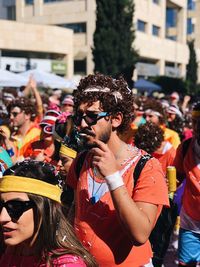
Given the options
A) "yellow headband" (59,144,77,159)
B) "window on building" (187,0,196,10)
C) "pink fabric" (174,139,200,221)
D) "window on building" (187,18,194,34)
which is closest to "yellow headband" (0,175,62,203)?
"yellow headband" (59,144,77,159)

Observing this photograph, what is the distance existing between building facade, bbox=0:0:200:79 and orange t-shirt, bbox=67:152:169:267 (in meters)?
37.3

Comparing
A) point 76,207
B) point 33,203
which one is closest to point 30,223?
point 33,203

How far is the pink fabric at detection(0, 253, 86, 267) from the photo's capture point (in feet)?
6.51

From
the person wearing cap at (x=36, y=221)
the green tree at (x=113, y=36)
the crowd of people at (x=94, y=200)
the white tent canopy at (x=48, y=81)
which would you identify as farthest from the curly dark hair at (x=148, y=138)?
the green tree at (x=113, y=36)

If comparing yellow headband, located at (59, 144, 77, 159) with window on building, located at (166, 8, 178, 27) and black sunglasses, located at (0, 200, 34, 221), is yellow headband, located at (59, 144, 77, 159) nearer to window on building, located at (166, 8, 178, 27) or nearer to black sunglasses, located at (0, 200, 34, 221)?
black sunglasses, located at (0, 200, 34, 221)

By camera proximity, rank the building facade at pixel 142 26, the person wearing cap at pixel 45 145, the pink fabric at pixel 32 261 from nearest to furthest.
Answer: the pink fabric at pixel 32 261
the person wearing cap at pixel 45 145
the building facade at pixel 142 26

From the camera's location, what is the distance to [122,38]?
36.2 m

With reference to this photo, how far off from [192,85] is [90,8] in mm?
12869

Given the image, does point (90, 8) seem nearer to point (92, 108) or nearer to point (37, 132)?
point (37, 132)

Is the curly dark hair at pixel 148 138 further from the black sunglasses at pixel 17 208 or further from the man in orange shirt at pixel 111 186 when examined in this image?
the black sunglasses at pixel 17 208

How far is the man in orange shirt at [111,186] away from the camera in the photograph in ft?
7.14

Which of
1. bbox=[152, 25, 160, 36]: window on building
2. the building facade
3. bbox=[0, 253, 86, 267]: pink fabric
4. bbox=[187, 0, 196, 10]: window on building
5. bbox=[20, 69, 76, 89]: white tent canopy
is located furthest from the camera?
bbox=[187, 0, 196, 10]: window on building

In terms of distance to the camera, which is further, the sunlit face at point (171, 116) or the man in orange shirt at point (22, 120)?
the sunlit face at point (171, 116)

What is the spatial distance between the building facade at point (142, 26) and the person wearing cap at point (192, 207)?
35.8 m
